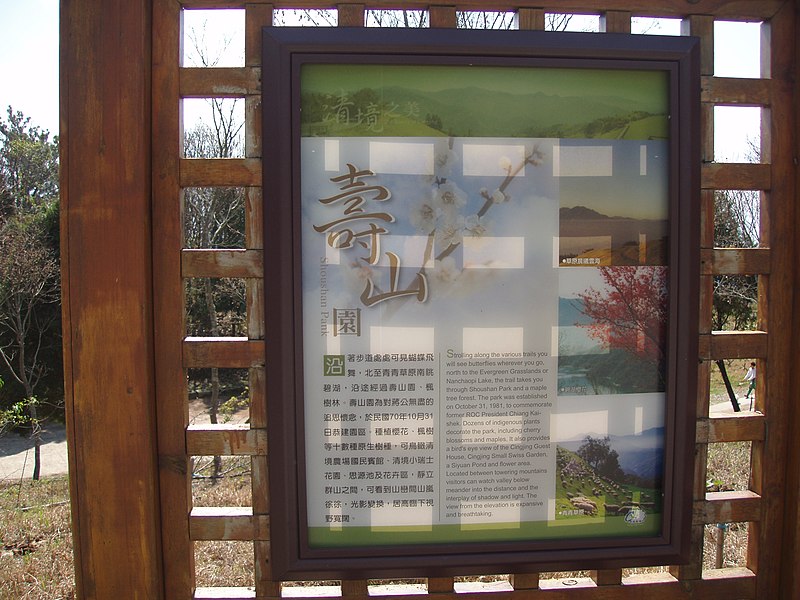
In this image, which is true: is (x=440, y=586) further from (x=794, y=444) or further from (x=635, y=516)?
(x=794, y=444)

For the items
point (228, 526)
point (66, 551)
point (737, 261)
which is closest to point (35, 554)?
point (66, 551)

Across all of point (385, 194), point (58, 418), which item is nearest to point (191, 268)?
point (385, 194)

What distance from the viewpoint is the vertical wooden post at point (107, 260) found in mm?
1506

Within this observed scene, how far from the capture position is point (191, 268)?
158 centimetres

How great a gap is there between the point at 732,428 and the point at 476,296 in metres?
0.89

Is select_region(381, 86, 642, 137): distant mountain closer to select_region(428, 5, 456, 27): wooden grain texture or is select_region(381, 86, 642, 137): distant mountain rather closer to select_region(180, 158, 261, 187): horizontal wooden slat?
select_region(428, 5, 456, 27): wooden grain texture

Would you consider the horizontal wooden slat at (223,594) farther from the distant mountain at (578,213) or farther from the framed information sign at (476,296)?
the distant mountain at (578,213)

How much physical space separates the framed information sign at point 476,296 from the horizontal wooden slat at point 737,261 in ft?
0.30

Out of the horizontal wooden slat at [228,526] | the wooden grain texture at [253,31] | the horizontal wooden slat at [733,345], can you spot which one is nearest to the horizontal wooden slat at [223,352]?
the horizontal wooden slat at [228,526]

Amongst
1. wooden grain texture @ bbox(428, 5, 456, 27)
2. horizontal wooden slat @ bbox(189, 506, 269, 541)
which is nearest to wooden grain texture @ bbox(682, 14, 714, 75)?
wooden grain texture @ bbox(428, 5, 456, 27)

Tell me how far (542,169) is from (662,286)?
500 millimetres

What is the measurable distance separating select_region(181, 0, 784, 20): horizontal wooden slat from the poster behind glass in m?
0.20

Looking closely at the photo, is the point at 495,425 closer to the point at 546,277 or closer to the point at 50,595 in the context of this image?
the point at 546,277

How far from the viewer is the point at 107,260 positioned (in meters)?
1.52
